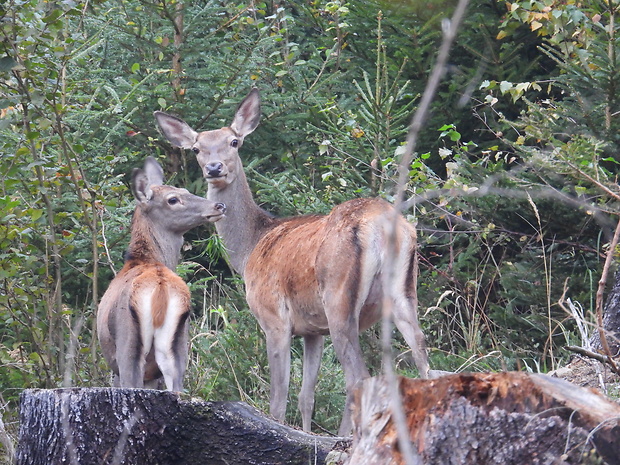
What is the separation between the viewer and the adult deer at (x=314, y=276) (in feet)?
20.4

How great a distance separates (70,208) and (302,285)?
3227mm

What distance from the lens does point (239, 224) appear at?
823 centimetres

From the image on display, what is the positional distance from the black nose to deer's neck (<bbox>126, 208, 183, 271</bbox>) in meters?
0.68

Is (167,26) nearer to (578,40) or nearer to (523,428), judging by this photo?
(578,40)

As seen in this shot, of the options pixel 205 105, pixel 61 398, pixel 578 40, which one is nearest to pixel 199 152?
pixel 205 105

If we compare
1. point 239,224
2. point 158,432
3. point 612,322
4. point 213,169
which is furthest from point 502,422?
point 213,169

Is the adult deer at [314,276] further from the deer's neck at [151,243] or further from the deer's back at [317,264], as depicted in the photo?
the deer's neck at [151,243]

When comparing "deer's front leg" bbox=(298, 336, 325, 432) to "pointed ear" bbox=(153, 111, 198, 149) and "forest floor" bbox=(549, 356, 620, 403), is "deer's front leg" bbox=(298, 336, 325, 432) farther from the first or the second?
"pointed ear" bbox=(153, 111, 198, 149)

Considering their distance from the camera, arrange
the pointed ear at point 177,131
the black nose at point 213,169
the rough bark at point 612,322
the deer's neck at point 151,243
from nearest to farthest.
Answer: the rough bark at point 612,322
the deer's neck at point 151,243
the black nose at point 213,169
the pointed ear at point 177,131

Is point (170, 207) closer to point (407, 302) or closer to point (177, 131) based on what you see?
point (177, 131)

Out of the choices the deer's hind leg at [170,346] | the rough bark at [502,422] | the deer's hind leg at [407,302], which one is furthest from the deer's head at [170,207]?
the rough bark at [502,422]

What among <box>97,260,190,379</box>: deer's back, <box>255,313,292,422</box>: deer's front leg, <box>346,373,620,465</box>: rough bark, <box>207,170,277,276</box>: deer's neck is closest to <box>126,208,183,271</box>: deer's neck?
<box>207,170,277,276</box>: deer's neck

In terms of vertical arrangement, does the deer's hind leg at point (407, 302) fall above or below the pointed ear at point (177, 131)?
below

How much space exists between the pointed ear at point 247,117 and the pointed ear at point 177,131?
15.7 inches
